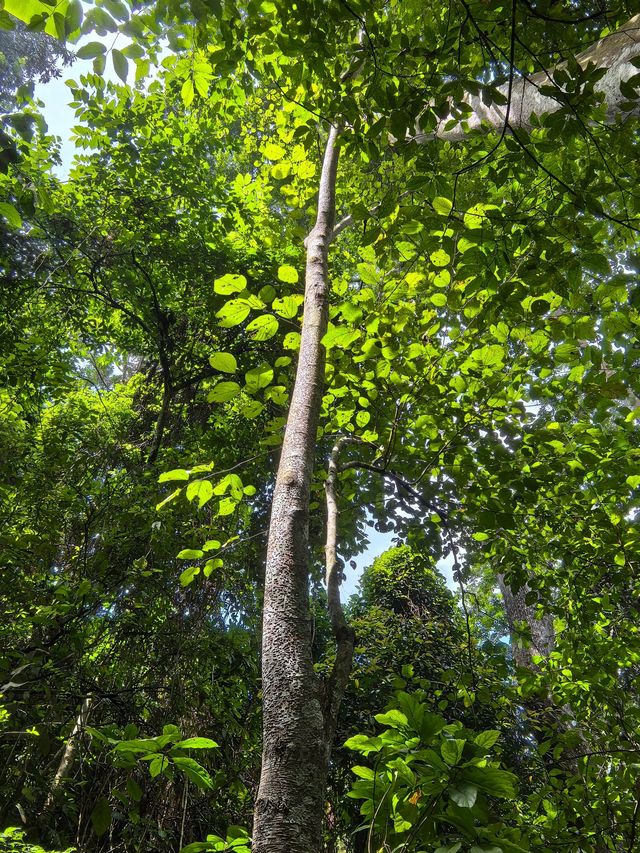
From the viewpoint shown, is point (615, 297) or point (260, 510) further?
point (260, 510)

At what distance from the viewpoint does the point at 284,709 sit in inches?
41.2

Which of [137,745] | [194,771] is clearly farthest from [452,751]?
[137,745]

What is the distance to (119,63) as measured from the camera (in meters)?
1.42

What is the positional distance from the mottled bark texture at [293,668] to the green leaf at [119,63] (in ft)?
3.04

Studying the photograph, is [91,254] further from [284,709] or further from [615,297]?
[284,709]

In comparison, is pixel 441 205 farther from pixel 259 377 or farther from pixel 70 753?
pixel 70 753

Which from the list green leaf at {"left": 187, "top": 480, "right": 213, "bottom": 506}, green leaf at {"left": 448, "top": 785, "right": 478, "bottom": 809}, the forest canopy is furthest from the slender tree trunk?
green leaf at {"left": 448, "top": 785, "right": 478, "bottom": 809}

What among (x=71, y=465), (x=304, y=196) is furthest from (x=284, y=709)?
(x=71, y=465)

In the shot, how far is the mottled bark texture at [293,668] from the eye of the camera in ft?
3.05

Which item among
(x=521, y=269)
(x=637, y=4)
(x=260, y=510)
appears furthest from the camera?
(x=260, y=510)

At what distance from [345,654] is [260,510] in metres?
4.58

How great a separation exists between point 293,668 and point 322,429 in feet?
6.61

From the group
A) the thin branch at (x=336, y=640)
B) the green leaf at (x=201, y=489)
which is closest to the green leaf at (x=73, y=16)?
the green leaf at (x=201, y=489)

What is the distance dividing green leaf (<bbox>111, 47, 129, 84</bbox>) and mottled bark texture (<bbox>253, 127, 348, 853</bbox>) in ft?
3.04
